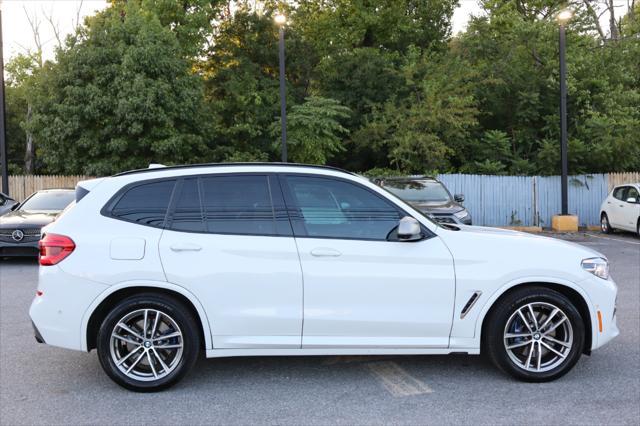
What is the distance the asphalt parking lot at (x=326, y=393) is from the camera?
4.42m

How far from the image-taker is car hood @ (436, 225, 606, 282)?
5008 millimetres

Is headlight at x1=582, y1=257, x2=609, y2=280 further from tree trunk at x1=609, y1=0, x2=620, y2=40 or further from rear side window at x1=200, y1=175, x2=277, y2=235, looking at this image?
tree trunk at x1=609, y1=0, x2=620, y2=40

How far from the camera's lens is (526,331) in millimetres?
5090

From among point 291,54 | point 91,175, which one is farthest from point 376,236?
point 291,54

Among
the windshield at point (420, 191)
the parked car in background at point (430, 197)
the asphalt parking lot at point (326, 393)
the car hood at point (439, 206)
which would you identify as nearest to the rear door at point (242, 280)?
the asphalt parking lot at point (326, 393)

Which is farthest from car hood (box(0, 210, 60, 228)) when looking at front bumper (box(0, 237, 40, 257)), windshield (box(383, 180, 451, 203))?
windshield (box(383, 180, 451, 203))

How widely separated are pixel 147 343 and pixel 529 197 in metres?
19.6

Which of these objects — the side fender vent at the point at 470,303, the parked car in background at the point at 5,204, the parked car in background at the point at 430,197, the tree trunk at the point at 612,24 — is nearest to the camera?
the side fender vent at the point at 470,303

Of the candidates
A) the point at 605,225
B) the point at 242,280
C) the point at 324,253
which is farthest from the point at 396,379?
the point at 605,225

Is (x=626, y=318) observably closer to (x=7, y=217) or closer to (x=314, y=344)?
(x=314, y=344)

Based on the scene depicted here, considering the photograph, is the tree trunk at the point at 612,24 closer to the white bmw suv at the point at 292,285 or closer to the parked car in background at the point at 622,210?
the parked car in background at the point at 622,210

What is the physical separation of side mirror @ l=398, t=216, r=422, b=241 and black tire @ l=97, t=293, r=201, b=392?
171 cm

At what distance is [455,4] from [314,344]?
34.4 metres

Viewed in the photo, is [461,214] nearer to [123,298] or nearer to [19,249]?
[19,249]
